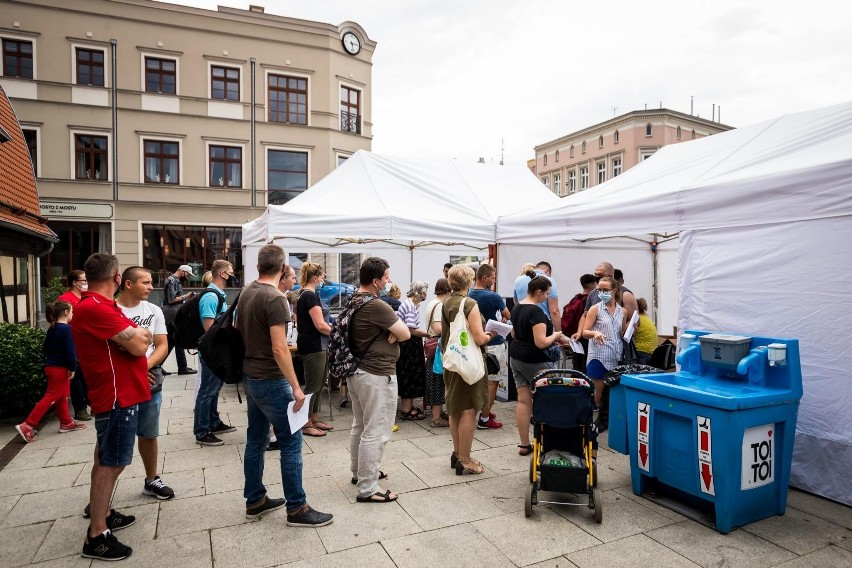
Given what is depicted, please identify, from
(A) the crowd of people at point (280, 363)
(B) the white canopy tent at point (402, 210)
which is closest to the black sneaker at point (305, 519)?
(A) the crowd of people at point (280, 363)

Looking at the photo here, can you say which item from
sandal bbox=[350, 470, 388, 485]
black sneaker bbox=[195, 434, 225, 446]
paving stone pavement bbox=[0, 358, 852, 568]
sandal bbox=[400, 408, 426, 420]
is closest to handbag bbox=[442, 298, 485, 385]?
paving stone pavement bbox=[0, 358, 852, 568]

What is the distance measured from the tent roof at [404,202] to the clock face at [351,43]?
14.3 meters

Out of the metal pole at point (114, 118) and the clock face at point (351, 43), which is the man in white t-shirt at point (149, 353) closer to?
the metal pole at point (114, 118)

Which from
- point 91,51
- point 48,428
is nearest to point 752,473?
point 48,428

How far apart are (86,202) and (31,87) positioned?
4244 mm

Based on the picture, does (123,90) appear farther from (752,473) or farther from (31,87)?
(752,473)

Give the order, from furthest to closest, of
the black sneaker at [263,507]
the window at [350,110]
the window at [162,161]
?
the window at [350,110]
the window at [162,161]
the black sneaker at [263,507]

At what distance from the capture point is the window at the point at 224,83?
67.6 feet

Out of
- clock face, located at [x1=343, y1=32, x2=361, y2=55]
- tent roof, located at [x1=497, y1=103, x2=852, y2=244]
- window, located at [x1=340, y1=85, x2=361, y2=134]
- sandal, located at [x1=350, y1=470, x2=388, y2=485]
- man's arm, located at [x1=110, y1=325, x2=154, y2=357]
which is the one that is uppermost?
clock face, located at [x1=343, y1=32, x2=361, y2=55]

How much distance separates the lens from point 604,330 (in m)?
5.38

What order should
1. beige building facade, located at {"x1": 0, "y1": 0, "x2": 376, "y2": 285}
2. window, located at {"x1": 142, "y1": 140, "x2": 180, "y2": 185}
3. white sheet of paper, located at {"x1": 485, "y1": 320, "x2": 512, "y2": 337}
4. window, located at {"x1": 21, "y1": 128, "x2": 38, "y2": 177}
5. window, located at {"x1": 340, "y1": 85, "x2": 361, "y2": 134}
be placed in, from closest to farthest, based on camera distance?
white sheet of paper, located at {"x1": 485, "y1": 320, "x2": 512, "y2": 337} < window, located at {"x1": 21, "y1": 128, "x2": 38, "y2": 177} < beige building facade, located at {"x1": 0, "y1": 0, "x2": 376, "y2": 285} < window, located at {"x1": 142, "y1": 140, "x2": 180, "y2": 185} < window, located at {"x1": 340, "y1": 85, "x2": 361, "y2": 134}

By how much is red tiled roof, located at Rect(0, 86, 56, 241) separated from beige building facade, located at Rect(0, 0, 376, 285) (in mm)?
8336

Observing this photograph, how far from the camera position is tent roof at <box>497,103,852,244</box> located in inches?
159

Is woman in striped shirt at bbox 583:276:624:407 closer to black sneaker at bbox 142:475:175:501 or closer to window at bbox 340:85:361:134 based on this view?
black sneaker at bbox 142:475:175:501
